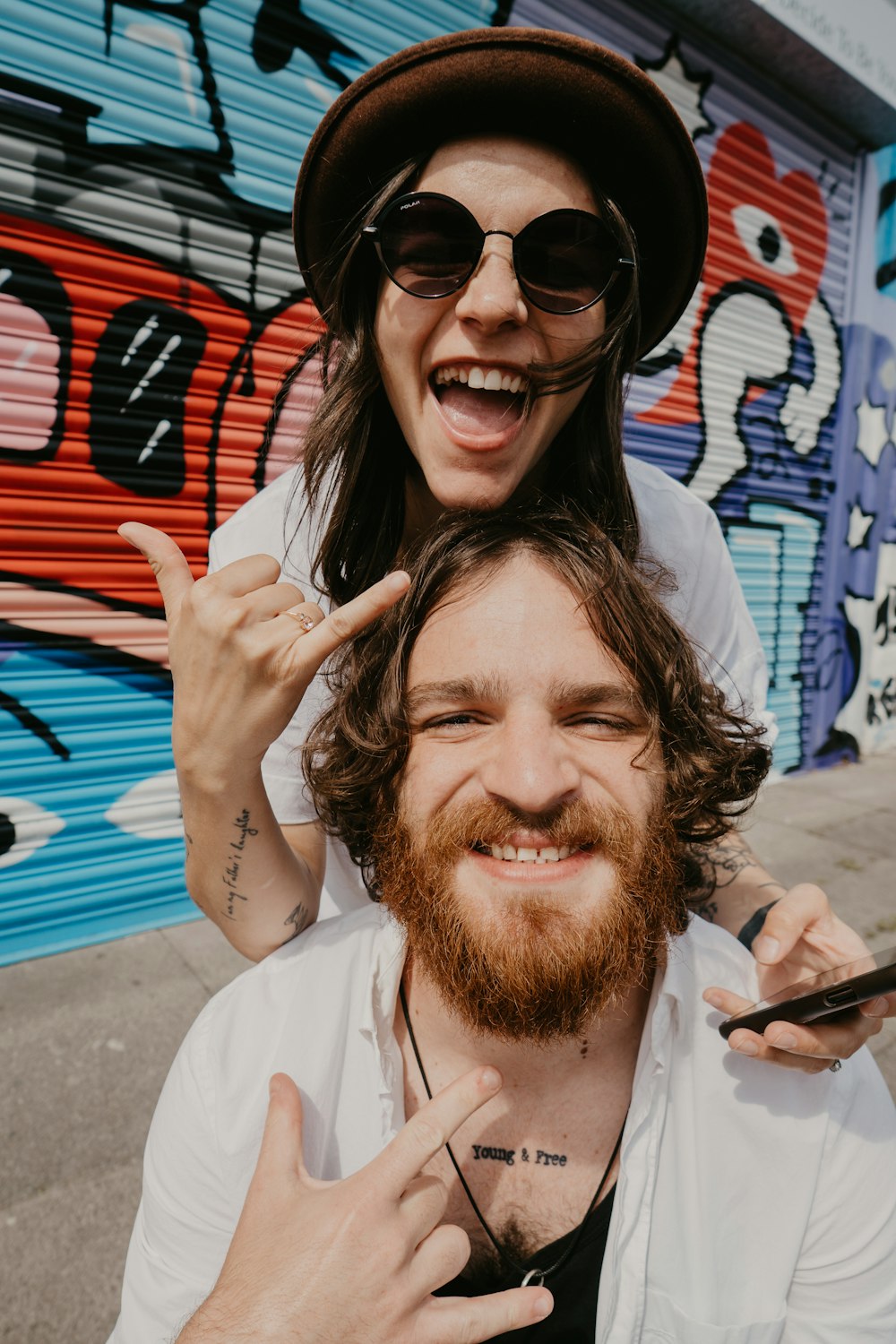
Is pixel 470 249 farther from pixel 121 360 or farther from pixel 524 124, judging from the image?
pixel 121 360

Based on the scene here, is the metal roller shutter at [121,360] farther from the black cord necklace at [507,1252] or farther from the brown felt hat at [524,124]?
the black cord necklace at [507,1252]

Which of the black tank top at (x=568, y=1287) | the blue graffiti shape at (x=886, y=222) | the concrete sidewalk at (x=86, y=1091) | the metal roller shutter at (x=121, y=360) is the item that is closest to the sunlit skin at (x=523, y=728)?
the black tank top at (x=568, y=1287)

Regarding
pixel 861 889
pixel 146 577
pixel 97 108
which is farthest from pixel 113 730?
pixel 861 889

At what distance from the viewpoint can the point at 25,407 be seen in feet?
10.3

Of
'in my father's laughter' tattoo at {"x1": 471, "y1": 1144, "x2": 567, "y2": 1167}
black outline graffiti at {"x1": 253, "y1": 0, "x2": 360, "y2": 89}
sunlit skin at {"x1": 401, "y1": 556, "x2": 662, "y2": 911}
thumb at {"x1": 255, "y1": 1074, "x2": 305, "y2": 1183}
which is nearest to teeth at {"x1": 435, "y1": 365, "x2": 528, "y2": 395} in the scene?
sunlit skin at {"x1": 401, "y1": 556, "x2": 662, "y2": 911}

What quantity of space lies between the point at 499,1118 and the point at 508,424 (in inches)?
50.7

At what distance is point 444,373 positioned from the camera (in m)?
1.61

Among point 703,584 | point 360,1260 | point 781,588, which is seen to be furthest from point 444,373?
point 781,588

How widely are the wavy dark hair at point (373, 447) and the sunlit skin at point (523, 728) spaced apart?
13.2 inches

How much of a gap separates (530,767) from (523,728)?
80 mm

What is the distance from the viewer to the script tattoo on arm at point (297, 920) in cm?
163

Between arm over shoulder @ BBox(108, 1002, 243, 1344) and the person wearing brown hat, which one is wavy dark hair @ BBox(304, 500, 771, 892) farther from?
arm over shoulder @ BBox(108, 1002, 243, 1344)

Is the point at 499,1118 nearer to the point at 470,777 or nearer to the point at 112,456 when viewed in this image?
the point at 470,777

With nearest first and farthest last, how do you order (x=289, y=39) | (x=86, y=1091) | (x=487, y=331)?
(x=487, y=331)
(x=86, y=1091)
(x=289, y=39)
